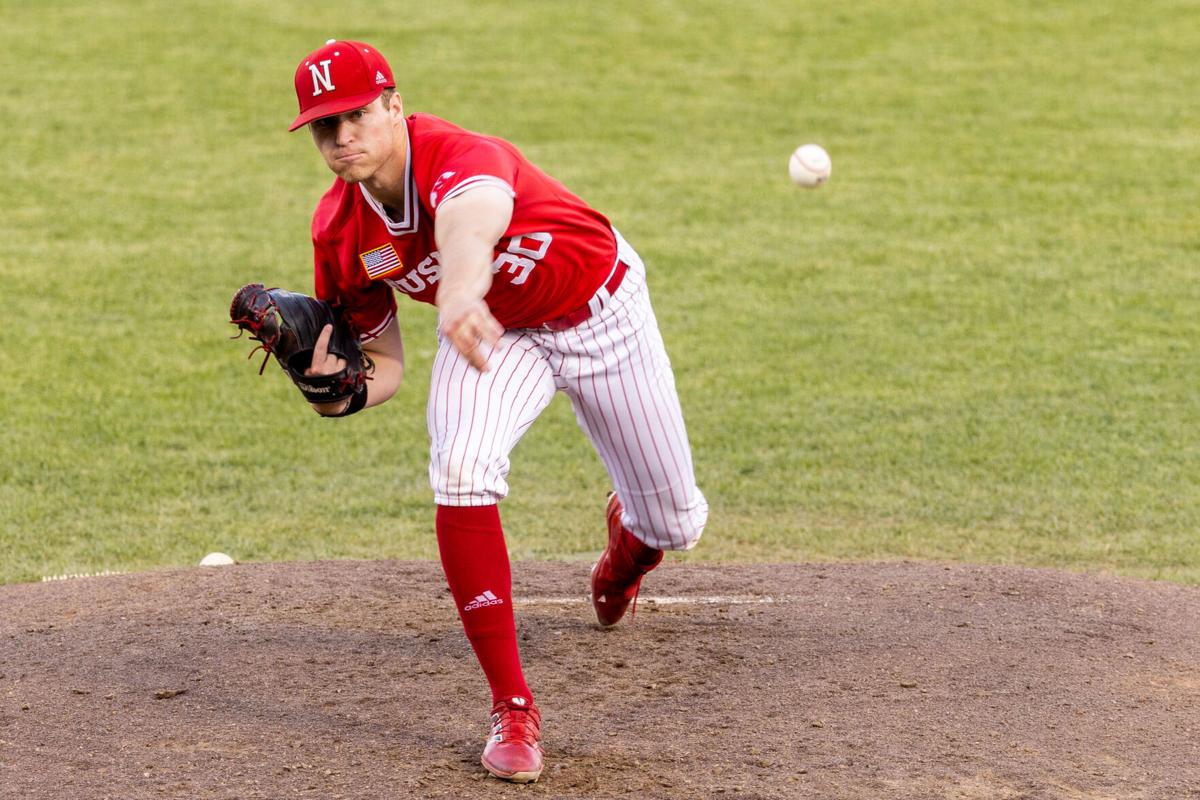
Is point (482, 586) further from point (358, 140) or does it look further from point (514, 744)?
point (358, 140)

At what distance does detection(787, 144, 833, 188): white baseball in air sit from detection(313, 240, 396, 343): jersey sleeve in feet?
21.7

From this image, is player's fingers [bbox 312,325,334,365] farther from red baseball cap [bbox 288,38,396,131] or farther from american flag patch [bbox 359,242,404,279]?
red baseball cap [bbox 288,38,396,131]

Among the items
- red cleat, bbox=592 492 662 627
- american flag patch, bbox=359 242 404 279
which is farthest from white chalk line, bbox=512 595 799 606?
american flag patch, bbox=359 242 404 279

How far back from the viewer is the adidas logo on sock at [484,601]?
Answer: 4043 mm

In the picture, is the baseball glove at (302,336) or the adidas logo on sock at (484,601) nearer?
the adidas logo on sock at (484,601)

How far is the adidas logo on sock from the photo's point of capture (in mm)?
4043

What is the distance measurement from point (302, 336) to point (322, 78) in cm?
83

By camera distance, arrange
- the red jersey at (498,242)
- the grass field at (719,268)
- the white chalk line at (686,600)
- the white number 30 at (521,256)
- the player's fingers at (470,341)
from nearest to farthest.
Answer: the player's fingers at (470,341) < the red jersey at (498,242) < the white number 30 at (521,256) < the white chalk line at (686,600) < the grass field at (719,268)

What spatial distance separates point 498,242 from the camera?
13.7 feet

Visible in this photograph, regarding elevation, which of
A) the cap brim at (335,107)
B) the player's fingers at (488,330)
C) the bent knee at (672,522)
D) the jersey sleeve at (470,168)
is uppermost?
the cap brim at (335,107)

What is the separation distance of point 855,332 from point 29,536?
5288 mm

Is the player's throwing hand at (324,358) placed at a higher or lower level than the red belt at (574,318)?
lower

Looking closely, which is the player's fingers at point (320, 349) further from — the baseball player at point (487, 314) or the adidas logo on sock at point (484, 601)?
the adidas logo on sock at point (484, 601)

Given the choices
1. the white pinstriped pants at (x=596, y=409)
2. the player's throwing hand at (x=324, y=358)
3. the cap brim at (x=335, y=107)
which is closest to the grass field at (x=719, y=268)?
the white pinstriped pants at (x=596, y=409)
